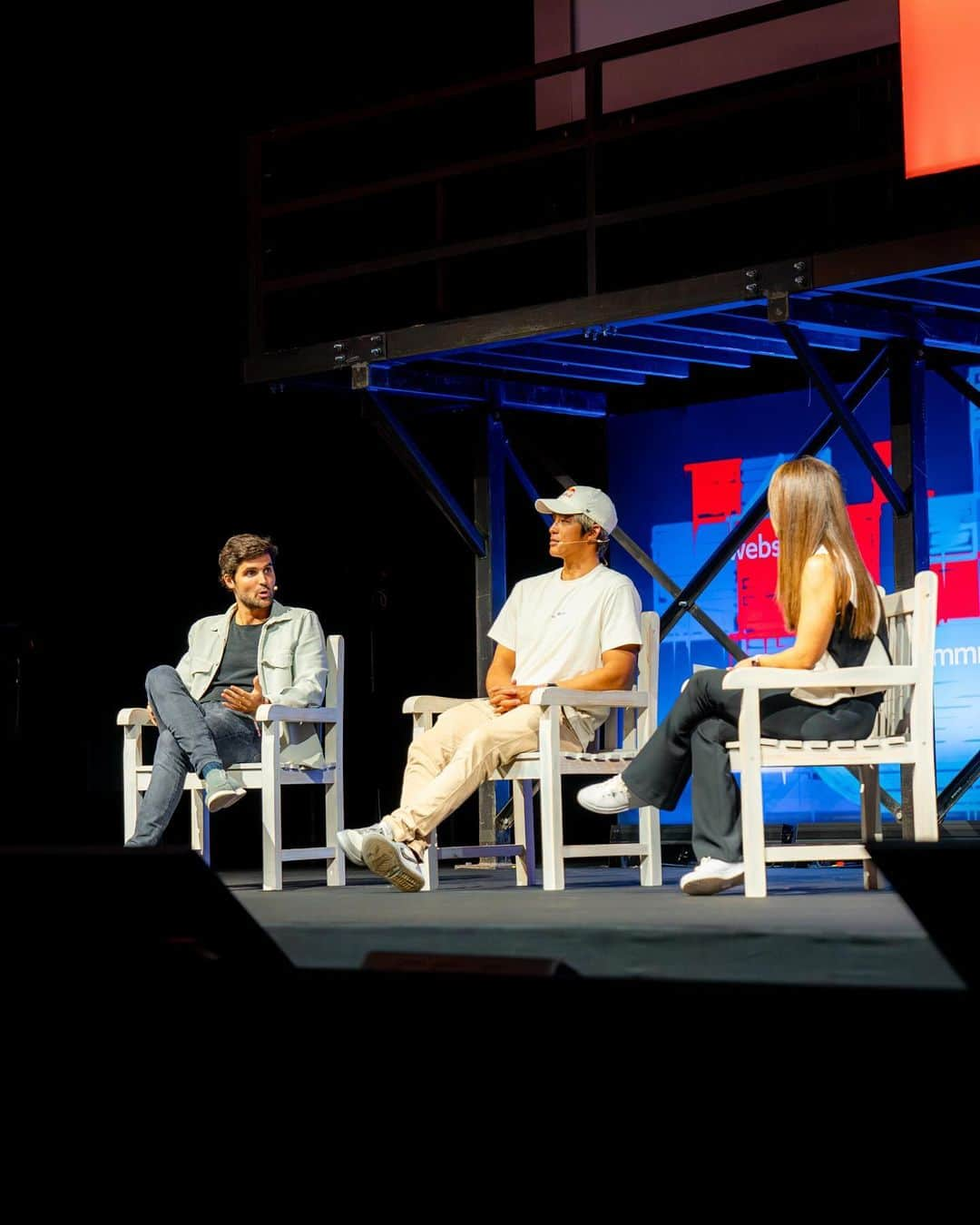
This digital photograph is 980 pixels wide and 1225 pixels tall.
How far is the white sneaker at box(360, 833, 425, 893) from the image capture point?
4.94m

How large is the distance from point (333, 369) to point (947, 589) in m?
2.56

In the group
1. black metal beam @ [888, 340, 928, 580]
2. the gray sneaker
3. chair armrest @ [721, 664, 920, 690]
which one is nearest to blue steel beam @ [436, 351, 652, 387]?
black metal beam @ [888, 340, 928, 580]

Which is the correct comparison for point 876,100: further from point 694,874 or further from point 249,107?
point 694,874

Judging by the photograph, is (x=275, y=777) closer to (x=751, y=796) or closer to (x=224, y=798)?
(x=224, y=798)

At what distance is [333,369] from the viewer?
23.0 feet

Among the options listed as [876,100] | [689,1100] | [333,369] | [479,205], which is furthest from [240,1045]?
[479,205]

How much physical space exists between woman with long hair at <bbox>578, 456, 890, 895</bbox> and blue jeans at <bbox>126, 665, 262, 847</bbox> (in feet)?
5.27

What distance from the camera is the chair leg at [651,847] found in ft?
17.8

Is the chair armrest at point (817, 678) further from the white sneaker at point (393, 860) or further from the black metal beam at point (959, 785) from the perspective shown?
the black metal beam at point (959, 785)

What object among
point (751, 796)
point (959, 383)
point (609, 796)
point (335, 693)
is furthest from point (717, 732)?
point (959, 383)

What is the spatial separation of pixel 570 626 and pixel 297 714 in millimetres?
944

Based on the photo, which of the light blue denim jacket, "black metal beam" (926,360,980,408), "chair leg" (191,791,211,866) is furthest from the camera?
"black metal beam" (926,360,980,408)

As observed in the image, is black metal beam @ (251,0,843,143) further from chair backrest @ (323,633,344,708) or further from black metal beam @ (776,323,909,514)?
chair backrest @ (323,633,344,708)

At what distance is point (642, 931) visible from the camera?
3.43 meters
